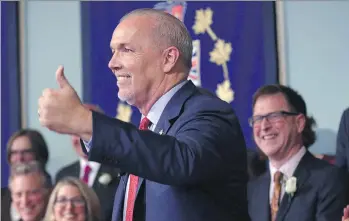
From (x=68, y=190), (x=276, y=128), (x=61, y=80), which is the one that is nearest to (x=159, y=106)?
(x=61, y=80)

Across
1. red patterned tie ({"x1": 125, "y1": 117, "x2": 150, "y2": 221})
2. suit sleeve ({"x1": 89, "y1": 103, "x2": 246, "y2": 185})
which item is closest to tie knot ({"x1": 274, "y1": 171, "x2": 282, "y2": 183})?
red patterned tie ({"x1": 125, "y1": 117, "x2": 150, "y2": 221})

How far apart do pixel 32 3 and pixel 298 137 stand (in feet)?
6.95

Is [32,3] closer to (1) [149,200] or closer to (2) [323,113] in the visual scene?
(2) [323,113]

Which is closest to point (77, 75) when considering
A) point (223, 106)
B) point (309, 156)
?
point (309, 156)

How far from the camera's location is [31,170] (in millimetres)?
3809

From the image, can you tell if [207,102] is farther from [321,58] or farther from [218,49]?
[218,49]

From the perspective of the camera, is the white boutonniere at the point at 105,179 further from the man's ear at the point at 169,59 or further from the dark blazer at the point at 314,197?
the man's ear at the point at 169,59

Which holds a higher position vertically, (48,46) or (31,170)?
(48,46)

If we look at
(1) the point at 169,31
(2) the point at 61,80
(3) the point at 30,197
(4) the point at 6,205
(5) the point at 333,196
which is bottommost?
(4) the point at 6,205

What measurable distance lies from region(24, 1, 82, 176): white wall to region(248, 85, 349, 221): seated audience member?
4.91 feet

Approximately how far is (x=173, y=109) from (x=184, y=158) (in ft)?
0.85

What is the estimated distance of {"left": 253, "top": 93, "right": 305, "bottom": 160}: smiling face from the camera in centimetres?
335

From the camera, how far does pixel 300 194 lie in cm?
310

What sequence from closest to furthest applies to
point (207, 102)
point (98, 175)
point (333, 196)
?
1. point (207, 102)
2. point (333, 196)
3. point (98, 175)
